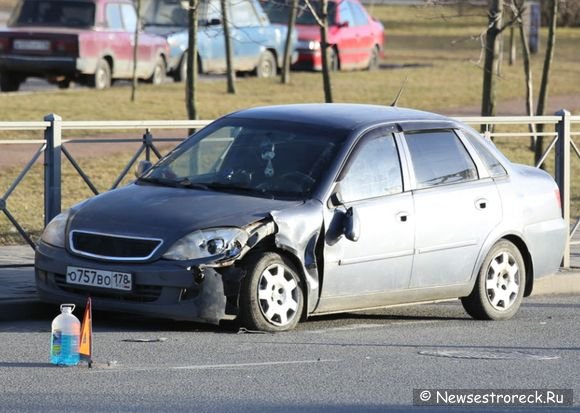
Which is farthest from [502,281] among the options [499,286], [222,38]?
[222,38]

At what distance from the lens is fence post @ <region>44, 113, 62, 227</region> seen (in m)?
11.6

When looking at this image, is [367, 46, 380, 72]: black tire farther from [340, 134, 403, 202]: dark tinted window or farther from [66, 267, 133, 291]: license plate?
[66, 267, 133, 291]: license plate

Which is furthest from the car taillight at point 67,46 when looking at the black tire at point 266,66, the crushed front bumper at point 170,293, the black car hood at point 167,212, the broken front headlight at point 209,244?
the broken front headlight at point 209,244

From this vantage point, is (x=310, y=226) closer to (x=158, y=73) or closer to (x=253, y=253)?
(x=253, y=253)

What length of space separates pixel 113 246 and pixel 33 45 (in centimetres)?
1861

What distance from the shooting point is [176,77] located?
103ft

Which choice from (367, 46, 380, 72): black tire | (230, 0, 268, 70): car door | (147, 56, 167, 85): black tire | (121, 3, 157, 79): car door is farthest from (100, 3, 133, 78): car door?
(367, 46, 380, 72): black tire

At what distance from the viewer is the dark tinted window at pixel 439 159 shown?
10703 mm

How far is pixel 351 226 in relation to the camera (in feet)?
32.5

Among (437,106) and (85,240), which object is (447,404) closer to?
(85,240)

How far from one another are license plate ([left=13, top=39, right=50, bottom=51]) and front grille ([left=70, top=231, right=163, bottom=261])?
18.2 m

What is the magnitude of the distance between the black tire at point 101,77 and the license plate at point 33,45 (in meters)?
1.28

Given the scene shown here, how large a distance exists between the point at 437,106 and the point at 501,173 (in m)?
17.1

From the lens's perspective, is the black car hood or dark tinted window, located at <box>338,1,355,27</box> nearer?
the black car hood
